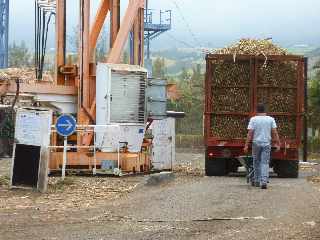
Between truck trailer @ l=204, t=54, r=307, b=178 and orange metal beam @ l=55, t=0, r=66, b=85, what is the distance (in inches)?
186

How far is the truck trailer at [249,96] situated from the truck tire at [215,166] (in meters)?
0.57

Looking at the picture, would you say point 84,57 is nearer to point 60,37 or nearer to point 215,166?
point 60,37

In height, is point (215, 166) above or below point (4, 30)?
below

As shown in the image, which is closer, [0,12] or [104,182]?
[104,182]

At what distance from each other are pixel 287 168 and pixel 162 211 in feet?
30.1

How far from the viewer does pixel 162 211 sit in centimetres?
1288

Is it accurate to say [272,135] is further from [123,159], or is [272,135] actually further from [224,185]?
[123,159]

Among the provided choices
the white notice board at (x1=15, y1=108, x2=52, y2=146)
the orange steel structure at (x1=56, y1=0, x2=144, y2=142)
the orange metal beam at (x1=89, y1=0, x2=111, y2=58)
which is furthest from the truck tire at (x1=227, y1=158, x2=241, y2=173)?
the white notice board at (x1=15, y1=108, x2=52, y2=146)

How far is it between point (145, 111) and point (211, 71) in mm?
2289

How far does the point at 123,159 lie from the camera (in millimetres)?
21719

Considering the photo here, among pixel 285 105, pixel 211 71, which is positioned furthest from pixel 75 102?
pixel 285 105

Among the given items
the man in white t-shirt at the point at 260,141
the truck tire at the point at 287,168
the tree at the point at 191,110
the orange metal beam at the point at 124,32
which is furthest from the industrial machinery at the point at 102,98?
the tree at the point at 191,110

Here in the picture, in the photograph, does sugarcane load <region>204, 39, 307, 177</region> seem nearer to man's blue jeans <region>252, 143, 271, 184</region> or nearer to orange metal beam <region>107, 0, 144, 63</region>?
man's blue jeans <region>252, 143, 271, 184</region>

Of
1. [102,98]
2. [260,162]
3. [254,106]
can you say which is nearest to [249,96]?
[254,106]
